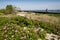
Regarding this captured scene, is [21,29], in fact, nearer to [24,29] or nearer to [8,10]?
[24,29]

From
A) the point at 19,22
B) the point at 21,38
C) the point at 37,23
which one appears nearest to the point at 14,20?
the point at 19,22

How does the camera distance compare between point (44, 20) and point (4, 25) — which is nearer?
point (4, 25)

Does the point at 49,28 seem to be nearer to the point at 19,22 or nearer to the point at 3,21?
the point at 19,22

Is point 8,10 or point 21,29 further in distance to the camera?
point 8,10

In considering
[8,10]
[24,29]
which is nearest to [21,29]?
[24,29]

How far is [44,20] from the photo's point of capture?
1084 cm

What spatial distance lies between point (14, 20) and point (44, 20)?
154 cm

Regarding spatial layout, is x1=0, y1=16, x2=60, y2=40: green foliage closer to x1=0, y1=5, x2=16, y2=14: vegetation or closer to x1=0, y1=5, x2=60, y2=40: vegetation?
x1=0, y1=5, x2=60, y2=40: vegetation

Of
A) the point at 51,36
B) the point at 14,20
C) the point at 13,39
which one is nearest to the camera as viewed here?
the point at 13,39

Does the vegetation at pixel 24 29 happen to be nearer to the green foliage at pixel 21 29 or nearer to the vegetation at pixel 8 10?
the green foliage at pixel 21 29

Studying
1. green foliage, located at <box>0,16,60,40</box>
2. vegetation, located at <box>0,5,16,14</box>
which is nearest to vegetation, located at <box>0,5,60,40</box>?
green foliage, located at <box>0,16,60,40</box>

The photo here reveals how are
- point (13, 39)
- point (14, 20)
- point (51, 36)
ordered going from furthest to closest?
point (14, 20) < point (51, 36) < point (13, 39)

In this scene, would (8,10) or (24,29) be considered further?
(8,10)

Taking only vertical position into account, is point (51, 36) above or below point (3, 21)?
below
